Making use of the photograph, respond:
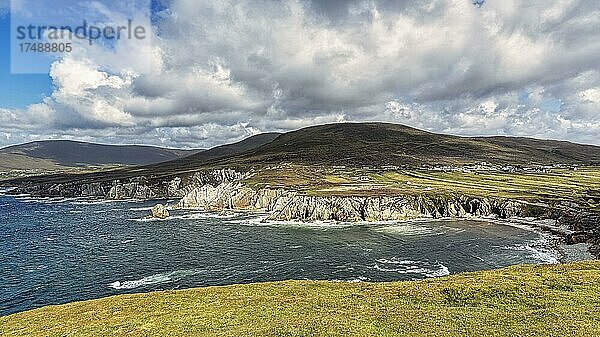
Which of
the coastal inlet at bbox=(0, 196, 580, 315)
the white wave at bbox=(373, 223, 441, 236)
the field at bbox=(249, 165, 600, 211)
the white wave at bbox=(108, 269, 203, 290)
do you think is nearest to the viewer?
the white wave at bbox=(108, 269, 203, 290)

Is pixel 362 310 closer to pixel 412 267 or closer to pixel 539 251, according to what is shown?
pixel 412 267

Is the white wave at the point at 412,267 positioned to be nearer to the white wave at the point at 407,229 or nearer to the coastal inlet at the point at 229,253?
the coastal inlet at the point at 229,253

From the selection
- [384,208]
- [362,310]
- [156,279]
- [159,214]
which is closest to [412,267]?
[362,310]

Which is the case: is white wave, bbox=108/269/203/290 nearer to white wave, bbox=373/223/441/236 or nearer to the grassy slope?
the grassy slope

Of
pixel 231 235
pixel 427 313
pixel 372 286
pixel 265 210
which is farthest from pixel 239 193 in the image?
pixel 427 313

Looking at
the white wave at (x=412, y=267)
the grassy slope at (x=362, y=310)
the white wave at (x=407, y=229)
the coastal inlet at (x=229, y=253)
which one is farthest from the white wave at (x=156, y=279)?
the white wave at (x=407, y=229)

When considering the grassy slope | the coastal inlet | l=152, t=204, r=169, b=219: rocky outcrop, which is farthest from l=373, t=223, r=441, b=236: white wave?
l=152, t=204, r=169, b=219: rocky outcrop
